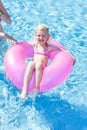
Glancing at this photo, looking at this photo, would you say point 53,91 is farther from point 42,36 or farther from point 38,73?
point 42,36

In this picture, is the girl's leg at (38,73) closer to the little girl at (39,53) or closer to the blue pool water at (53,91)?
the little girl at (39,53)

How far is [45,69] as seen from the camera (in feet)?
13.3

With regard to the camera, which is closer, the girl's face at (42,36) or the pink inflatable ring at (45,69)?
the pink inflatable ring at (45,69)

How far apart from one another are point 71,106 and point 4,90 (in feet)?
3.25

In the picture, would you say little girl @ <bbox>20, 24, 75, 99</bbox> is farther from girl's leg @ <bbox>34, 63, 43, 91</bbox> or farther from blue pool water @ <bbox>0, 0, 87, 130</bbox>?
blue pool water @ <bbox>0, 0, 87, 130</bbox>

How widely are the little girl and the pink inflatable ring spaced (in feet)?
0.18

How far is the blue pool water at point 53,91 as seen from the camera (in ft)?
13.7

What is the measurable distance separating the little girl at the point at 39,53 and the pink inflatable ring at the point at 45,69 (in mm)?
55

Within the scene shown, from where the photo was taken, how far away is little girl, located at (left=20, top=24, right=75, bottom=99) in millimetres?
3934

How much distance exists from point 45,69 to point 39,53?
384 millimetres

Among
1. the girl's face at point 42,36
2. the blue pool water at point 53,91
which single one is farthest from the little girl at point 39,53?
the blue pool water at point 53,91

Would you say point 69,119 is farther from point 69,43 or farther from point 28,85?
point 69,43

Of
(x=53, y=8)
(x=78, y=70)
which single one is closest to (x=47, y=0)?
(x=53, y=8)

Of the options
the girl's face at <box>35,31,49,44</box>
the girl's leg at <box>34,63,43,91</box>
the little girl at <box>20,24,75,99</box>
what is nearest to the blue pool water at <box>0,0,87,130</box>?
the little girl at <box>20,24,75,99</box>
